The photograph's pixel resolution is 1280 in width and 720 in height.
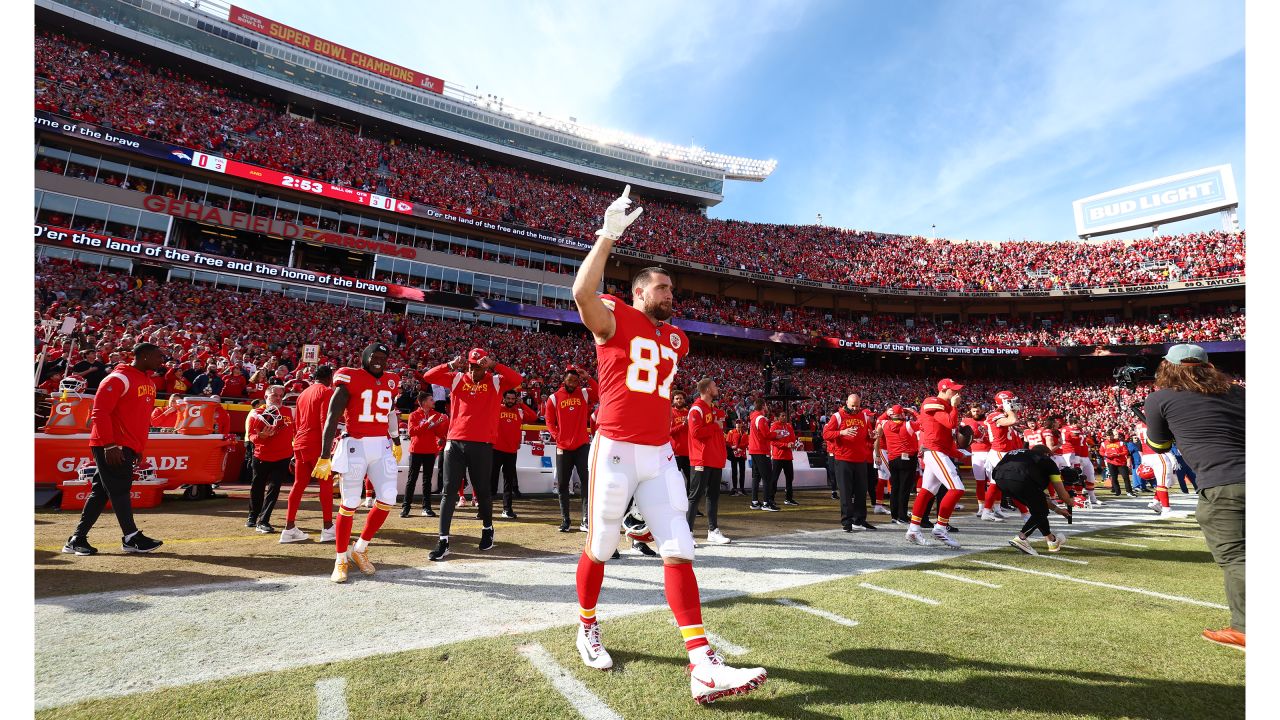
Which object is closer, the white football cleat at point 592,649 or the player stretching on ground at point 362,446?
the white football cleat at point 592,649

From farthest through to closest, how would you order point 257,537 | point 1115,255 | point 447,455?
1. point 1115,255
2. point 257,537
3. point 447,455

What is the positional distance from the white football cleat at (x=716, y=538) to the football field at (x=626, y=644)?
145cm

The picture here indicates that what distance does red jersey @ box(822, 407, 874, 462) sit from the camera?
8352 millimetres

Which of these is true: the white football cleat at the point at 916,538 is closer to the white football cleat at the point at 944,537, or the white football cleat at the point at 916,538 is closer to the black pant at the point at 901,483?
the white football cleat at the point at 944,537

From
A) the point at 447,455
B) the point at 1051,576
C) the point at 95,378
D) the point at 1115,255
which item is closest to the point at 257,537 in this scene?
the point at 447,455

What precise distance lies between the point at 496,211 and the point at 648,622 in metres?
34.7

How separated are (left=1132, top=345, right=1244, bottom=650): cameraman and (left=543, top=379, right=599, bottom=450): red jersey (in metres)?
6.18

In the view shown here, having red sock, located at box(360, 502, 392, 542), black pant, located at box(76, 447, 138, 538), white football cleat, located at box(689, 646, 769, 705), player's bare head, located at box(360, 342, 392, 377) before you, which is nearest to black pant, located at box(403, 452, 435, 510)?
black pant, located at box(76, 447, 138, 538)

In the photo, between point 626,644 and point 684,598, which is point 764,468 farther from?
point 684,598

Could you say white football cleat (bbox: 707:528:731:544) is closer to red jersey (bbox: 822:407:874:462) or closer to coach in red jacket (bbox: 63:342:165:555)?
red jersey (bbox: 822:407:874:462)

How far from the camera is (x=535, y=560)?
5.55m

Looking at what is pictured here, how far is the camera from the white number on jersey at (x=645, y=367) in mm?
3158

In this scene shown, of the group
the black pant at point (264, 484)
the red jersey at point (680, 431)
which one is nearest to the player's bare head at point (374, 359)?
the black pant at point (264, 484)
